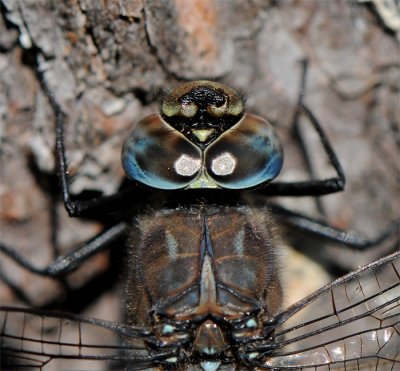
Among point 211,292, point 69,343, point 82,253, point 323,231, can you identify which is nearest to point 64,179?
point 82,253

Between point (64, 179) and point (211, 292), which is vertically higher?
point (64, 179)

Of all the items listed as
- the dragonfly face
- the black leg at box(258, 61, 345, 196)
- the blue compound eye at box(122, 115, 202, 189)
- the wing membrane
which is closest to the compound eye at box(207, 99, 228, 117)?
the dragonfly face

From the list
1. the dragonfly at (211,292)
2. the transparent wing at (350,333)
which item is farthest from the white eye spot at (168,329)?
the transparent wing at (350,333)

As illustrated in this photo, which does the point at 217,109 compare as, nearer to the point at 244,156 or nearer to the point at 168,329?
the point at 244,156

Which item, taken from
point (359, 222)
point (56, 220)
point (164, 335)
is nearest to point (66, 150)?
point (56, 220)

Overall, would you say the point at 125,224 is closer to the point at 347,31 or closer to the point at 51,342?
the point at 51,342

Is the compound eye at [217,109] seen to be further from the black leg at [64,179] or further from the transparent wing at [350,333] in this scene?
the transparent wing at [350,333]

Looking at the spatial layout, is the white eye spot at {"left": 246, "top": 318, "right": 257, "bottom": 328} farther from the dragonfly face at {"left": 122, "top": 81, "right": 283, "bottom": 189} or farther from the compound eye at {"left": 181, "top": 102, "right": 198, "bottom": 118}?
the compound eye at {"left": 181, "top": 102, "right": 198, "bottom": 118}

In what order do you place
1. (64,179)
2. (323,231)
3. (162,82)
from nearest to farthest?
(64,179), (162,82), (323,231)
